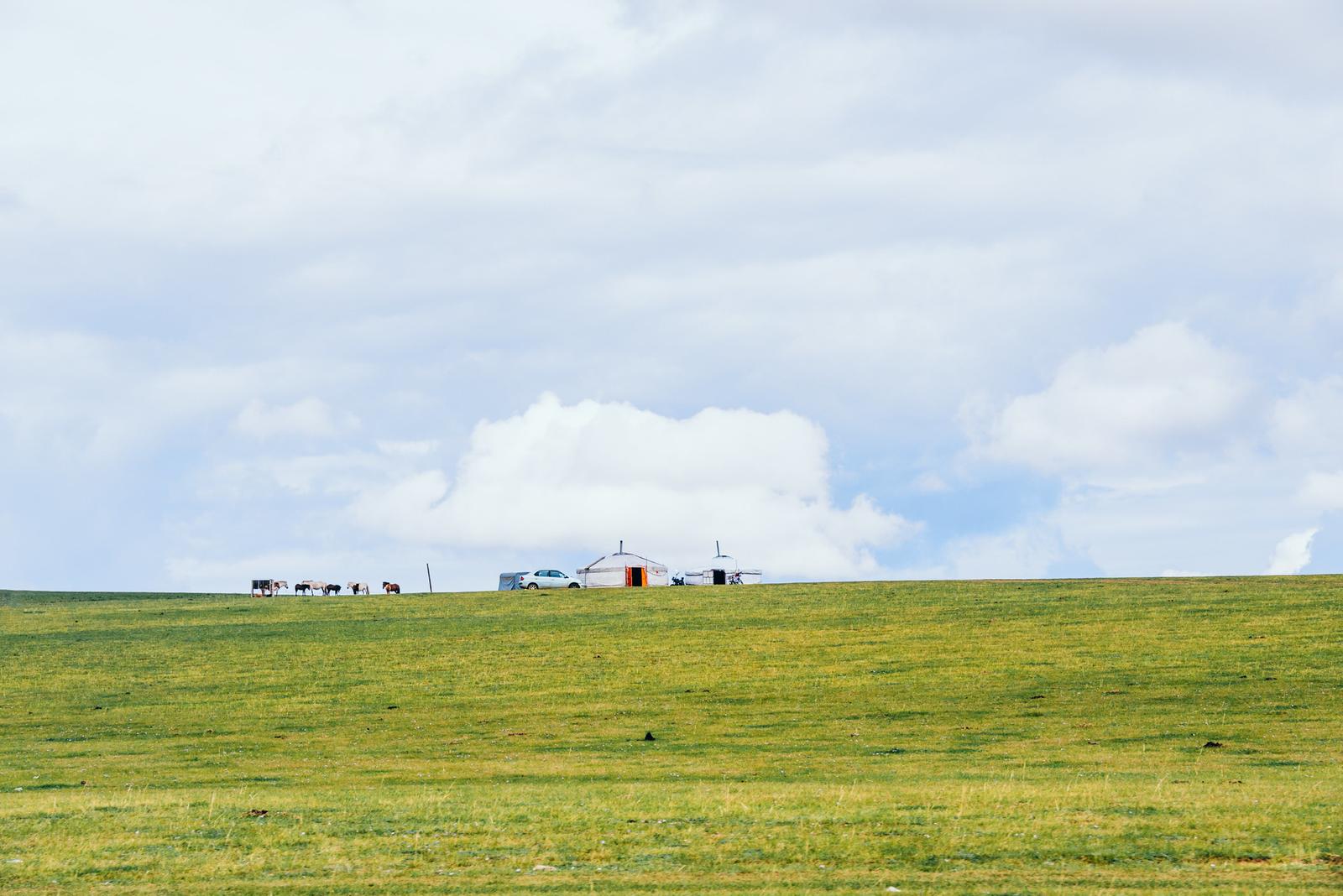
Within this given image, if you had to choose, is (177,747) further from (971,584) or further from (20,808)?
(971,584)

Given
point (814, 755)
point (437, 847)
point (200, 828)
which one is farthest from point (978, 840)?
point (814, 755)

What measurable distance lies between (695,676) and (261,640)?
2251cm

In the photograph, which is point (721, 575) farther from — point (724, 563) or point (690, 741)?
point (690, 741)

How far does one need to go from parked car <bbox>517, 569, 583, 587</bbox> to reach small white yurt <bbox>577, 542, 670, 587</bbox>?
65.5 inches

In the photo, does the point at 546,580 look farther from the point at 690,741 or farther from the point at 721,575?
the point at 690,741

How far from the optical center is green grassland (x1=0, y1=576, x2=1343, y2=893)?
15836 millimetres

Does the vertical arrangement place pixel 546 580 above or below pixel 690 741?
above

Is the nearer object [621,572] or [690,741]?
[690,741]

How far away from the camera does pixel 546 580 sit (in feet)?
298

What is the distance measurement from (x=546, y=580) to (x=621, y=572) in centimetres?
550

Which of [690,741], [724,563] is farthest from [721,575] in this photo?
[690,741]

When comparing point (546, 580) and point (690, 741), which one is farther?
point (546, 580)

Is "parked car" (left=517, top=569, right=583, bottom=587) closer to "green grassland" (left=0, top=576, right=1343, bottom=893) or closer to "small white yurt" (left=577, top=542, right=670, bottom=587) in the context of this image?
"small white yurt" (left=577, top=542, right=670, bottom=587)

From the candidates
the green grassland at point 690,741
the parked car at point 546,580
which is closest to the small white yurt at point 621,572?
the parked car at point 546,580
